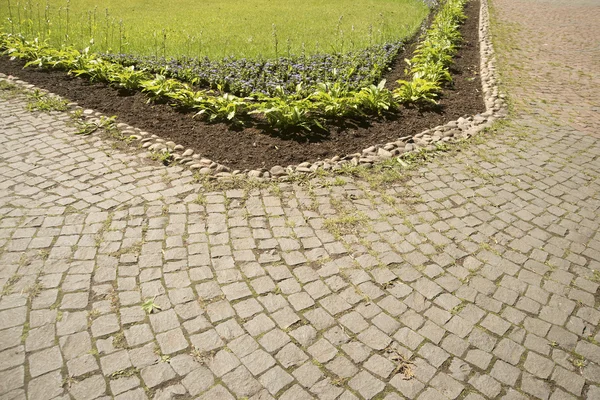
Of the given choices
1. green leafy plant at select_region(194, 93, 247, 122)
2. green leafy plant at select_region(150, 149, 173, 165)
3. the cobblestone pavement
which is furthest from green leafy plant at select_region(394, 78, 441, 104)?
green leafy plant at select_region(150, 149, 173, 165)

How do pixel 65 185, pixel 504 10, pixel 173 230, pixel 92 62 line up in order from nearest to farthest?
pixel 173 230, pixel 65 185, pixel 92 62, pixel 504 10

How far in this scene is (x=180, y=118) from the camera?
6.20 m

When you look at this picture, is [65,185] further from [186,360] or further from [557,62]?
[557,62]

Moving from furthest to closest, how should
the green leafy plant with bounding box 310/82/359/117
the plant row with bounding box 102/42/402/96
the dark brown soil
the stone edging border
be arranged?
the plant row with bounding box 102/42/402/96, the green leafy plant with bounding box 310/82/359/117, the dark brown soil, the stone edging border

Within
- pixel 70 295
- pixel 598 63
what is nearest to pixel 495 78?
pixel 598 63

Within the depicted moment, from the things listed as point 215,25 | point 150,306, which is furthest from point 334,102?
point 215,25

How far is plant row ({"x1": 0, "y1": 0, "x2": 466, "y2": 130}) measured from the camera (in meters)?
6.07

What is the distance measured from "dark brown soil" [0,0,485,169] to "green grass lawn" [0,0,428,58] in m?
2.07

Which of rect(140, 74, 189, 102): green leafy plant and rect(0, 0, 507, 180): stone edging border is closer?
rect(0, 0, 507, 180): stone edging border

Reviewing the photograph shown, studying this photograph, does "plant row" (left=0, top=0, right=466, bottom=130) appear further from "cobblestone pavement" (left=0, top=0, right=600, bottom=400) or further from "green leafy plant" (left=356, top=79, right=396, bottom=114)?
"cobblestone pavement" (left=0, top=0, right=600, bottom=400)

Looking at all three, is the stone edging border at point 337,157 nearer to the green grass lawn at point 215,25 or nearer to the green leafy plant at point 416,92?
the green leafy plant at point 416,92

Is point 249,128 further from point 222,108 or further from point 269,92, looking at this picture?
point 269,92

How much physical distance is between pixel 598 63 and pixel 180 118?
350 inches

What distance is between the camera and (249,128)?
19.4ft
